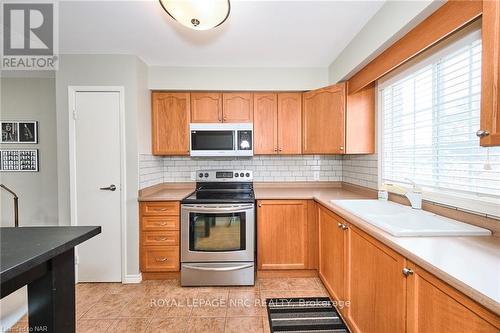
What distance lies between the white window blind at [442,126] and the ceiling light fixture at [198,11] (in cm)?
142

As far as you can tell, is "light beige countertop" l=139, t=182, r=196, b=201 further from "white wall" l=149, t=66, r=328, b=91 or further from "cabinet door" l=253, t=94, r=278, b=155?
"white wall" l=149, t=66, r=328, b=91

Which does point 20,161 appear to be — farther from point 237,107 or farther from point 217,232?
point 237,107

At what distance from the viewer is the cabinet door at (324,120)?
259 cm

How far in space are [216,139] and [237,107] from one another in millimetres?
469

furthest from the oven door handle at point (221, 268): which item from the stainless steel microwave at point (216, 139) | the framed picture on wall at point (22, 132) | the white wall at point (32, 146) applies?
the framed picture on wall at point (22, 132)

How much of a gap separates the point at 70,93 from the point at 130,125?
2.24ft

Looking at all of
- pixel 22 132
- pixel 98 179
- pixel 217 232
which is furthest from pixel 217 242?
pixel 22 132

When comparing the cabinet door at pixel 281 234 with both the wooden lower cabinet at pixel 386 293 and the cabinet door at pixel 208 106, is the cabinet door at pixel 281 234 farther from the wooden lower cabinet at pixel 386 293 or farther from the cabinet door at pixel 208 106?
the cabinet door at pixel 208 106

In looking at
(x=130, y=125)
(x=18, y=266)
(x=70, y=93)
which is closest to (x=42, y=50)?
(x=70, y=93)

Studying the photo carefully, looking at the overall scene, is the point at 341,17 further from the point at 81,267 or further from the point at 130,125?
the point at 81,267

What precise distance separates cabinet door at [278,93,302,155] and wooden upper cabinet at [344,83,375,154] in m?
0.61

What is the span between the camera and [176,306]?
2.18 m

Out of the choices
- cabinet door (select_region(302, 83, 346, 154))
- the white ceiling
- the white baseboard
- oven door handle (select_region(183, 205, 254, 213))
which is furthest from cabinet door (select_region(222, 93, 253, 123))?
the white baseboard

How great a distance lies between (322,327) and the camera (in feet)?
6.14
